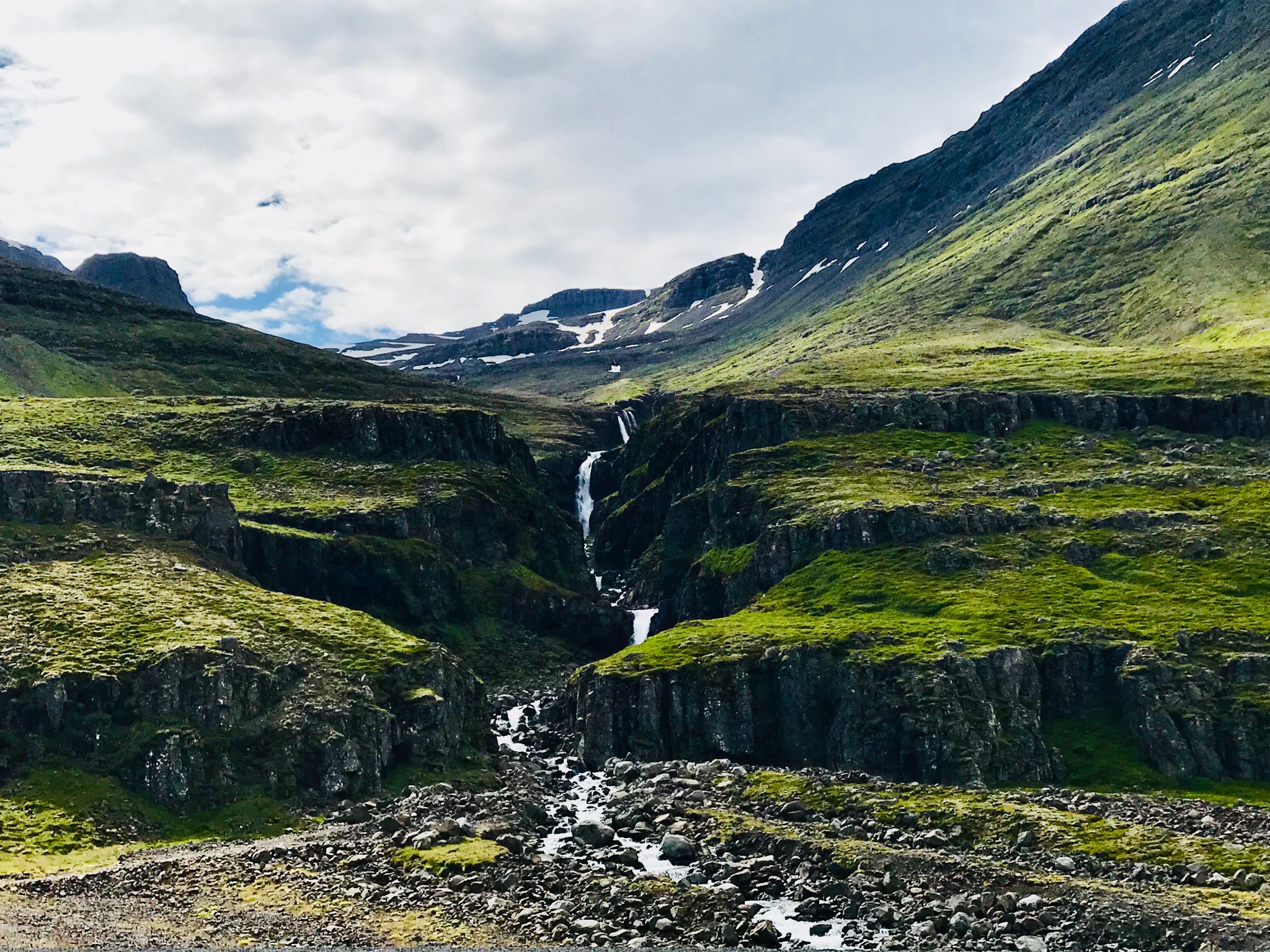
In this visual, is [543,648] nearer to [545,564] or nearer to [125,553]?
[545,564]

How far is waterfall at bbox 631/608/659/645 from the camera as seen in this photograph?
578 feet

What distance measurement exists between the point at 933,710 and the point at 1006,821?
65.8 ft

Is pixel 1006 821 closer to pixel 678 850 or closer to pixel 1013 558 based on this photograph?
pixel 678 850

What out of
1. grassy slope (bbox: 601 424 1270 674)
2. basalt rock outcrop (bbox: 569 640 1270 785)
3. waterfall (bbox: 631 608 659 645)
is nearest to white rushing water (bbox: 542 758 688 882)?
basalt rock outcrop (bbox: 569 640 1270 785)

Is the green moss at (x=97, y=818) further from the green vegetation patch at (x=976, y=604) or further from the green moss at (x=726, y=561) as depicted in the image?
the green moss at (x=726, y=561)

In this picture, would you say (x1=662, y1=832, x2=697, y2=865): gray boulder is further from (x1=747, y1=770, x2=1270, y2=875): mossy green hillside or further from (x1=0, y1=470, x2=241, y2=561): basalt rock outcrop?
(x1=0, y1=470, x2=241, y2=561): basalt rock outcrop

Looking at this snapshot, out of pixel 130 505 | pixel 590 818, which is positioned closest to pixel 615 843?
pixel 590 818

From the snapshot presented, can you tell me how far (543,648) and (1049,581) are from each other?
73506mm

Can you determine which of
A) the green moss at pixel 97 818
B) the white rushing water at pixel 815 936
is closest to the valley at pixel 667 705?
the white rushing water at pixel 815 936

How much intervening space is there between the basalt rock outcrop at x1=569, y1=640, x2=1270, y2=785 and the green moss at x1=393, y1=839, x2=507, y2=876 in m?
33.5

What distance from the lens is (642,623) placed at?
179875 mm

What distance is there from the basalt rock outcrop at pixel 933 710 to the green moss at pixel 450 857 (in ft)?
110

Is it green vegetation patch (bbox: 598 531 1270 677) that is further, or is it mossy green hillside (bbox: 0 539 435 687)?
green vegetation patch (bbox: 598 531 1270 677)

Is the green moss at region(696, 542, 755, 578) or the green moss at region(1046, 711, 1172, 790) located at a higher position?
the green moss at region(696, 542, 755, 578)
